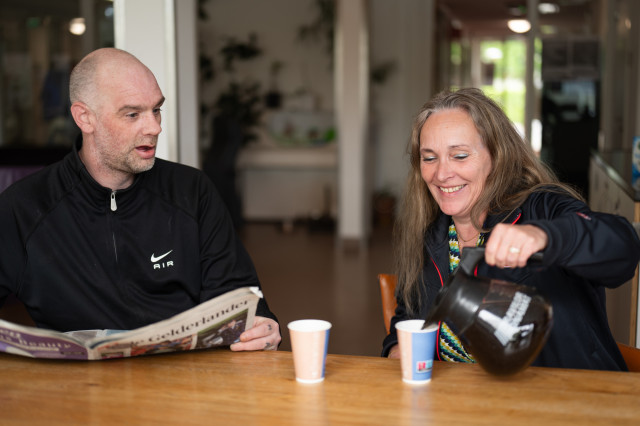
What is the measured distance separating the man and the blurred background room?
1863 mm

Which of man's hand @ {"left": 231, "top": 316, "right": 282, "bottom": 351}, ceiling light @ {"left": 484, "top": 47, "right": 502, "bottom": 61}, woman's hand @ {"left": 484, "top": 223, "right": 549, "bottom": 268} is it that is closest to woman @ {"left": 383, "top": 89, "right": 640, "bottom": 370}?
woman's hand @ {"left": 484, "top": 223, "right": 549, "bottom": 268}

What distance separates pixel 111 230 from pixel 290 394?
0.77m

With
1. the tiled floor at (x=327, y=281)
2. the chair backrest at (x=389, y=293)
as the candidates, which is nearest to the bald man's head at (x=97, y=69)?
the chair backrest at (x=389, y=293)

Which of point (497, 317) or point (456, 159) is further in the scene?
point (456, 159)

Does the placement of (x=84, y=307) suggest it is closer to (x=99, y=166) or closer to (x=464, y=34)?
(x=99, y=166)

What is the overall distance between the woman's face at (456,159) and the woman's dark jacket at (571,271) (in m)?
0.09

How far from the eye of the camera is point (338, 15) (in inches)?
252

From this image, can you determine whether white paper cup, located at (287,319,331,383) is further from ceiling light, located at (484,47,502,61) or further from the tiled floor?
ceiling light, located at (484,47,502,61)

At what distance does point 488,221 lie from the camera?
163cm

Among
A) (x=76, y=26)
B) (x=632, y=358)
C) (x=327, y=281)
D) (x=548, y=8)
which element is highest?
(x=548, y=8)

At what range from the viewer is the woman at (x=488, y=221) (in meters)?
1.39

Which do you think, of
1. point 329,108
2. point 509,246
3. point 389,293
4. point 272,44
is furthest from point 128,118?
point 272,44

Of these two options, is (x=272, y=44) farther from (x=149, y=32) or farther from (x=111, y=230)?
(x=111, y=230)

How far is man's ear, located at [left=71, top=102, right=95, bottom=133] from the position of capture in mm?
1775
